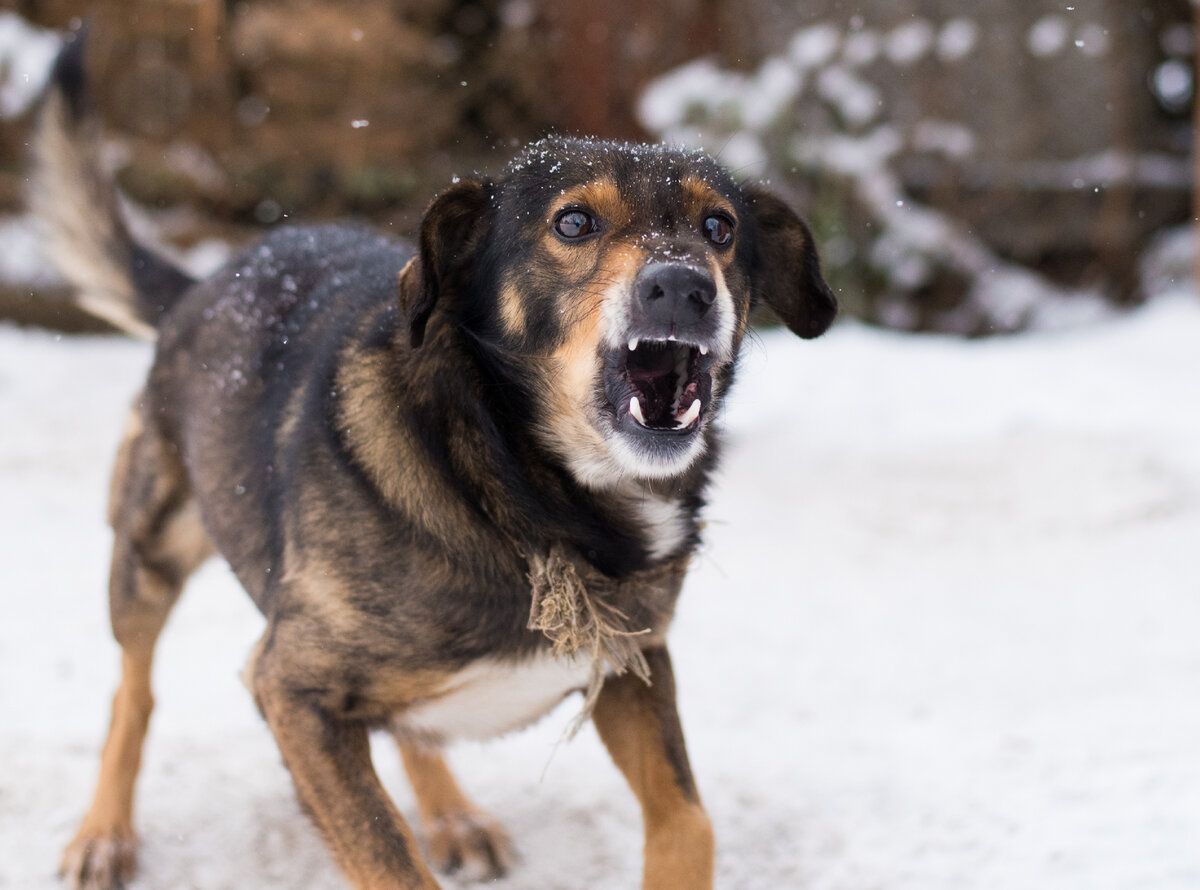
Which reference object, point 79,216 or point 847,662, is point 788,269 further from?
point 79,216

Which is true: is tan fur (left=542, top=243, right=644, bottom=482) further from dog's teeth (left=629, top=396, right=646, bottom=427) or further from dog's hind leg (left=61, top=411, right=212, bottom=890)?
dog's hind leg (left=61, top=411, right=212, bottom=890)

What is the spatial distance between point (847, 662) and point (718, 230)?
2240 millimetres

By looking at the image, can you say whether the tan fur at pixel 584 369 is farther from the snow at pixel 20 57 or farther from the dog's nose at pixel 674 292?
the snow at pixel 20 57

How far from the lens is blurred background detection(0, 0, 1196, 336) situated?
9.16 m

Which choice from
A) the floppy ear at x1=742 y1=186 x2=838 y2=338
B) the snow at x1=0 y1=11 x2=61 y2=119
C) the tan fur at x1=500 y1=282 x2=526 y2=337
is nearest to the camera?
the tan fur at x1=500 y1=282 x2=526 y2=337

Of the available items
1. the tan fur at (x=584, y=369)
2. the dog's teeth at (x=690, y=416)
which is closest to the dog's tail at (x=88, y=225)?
the tan fur at (x=584, y=369)

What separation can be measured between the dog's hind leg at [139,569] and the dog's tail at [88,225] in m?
0.49

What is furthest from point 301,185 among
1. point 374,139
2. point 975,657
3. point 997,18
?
point 975,657

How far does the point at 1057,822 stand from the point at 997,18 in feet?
25.9

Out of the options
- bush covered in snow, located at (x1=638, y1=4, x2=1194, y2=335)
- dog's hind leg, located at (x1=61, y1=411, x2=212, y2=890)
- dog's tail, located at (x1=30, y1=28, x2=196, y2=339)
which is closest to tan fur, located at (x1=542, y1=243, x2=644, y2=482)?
dog's hind leg, located at (x1=61, y1=411, x2=212, y2=890)

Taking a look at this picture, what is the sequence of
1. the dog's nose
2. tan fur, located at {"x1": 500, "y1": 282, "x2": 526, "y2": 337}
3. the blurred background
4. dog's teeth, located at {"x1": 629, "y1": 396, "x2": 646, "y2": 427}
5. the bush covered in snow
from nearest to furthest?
the dog's nose, dog's teeth, located at {"x1": 629, "y1": 396, "x2": 646, "y2": 427}, tan fur, located at {"x1": 500, "y1": 282, "x2": 526, "y2": 337}, the bush covered in snow, the blurred background

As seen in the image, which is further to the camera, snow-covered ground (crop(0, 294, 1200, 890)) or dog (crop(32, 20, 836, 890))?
snow-covered ground (crop(0, 294, 1200, 890))

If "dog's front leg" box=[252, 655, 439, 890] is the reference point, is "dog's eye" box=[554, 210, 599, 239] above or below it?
above

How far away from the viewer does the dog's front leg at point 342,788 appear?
2.27m
